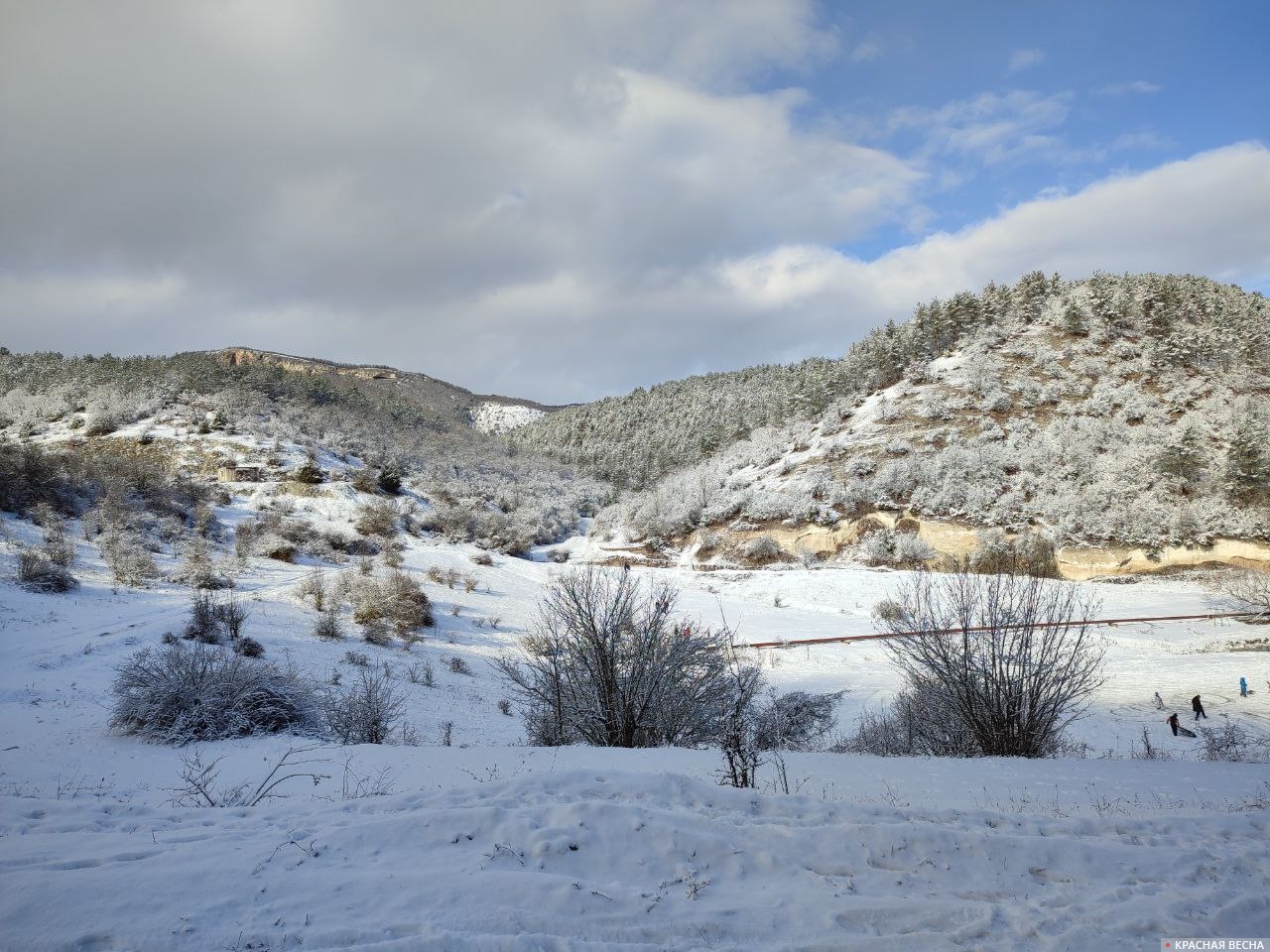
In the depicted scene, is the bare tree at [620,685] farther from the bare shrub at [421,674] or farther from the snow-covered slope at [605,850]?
the bare shrub at [421,674]

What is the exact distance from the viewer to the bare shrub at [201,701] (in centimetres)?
925

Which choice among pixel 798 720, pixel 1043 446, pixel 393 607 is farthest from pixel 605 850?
pixel 1043 446

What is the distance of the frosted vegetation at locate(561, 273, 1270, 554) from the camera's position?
35.3 metres

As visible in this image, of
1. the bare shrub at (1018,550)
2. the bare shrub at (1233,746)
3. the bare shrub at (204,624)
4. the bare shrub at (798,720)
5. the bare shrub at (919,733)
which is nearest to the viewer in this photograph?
the bare shrub at (919,733)

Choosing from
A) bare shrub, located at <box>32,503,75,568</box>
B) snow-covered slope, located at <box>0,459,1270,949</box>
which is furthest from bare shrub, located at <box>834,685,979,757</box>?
bare shrub, located at <box>32,503,75,568</box>

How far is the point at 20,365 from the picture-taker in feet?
185

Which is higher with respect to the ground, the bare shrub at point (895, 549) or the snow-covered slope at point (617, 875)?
the bare shrub at point (895, 549)

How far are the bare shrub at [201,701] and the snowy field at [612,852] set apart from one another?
0.36 m

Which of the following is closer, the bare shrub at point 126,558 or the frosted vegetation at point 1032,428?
the bare shrub at point 126,558

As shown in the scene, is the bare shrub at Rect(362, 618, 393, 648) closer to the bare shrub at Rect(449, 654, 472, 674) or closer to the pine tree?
the bare shrub at Rect(449, 654, 472, 674)

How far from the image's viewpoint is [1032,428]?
44.1 m

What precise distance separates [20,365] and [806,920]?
3207 inches

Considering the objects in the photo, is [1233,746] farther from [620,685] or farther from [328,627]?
[328,627]

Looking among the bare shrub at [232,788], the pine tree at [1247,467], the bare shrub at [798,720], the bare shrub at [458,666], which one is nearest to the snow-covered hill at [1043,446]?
the pine tree at [1247,467]
